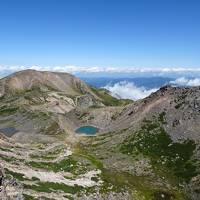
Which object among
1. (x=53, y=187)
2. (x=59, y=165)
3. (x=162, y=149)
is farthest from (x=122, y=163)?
(x=53, y=187)

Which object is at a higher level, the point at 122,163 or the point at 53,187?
the point at 53,187

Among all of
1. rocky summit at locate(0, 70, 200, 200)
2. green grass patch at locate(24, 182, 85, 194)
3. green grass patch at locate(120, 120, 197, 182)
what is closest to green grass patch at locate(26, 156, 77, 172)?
rocky summit at locate(0, 70, 200, 200)

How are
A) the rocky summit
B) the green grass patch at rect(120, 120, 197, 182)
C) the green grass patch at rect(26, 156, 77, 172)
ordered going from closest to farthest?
the rocky summit, the green grass patch at rect(26, 156, 77, 172), the green grass patch at rect(120, 120, 197, 182)

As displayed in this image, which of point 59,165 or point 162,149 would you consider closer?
point 59,165

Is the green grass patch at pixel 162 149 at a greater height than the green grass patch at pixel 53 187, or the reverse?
the green grass patch at pixel 53 187

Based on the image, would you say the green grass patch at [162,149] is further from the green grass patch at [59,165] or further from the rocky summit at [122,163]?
the green grass patch at [59,165]

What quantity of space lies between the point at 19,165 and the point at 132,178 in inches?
1559

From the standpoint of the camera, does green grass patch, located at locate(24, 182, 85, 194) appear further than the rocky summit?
No

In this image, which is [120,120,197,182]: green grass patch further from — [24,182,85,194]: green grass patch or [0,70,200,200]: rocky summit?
[24,182,85,194]: green grass patch

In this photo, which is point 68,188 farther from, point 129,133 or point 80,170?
point 129,133

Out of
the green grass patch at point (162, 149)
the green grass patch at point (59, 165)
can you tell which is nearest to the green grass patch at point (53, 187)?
the green grass patch at point (59, 165)

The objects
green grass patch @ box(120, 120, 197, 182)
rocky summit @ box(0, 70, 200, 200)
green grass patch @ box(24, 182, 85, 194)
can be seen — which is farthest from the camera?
green grass patch @ box(120, 120, 197, 182)

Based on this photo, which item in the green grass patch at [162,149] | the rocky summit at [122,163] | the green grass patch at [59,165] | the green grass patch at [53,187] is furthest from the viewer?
the green grass patch at [162,149]

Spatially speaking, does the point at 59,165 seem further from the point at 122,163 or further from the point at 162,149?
the point at 162,149
